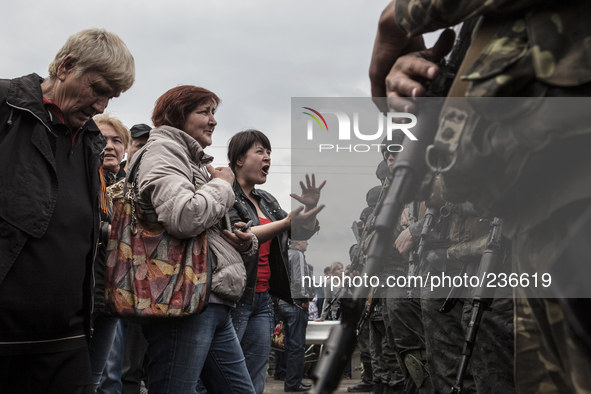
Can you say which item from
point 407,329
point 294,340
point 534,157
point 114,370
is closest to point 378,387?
point 294,340

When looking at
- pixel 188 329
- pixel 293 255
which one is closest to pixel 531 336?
pixel 188 329

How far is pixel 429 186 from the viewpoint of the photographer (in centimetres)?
133

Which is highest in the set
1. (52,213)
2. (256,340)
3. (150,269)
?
(52,213)

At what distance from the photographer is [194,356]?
2.36 metres

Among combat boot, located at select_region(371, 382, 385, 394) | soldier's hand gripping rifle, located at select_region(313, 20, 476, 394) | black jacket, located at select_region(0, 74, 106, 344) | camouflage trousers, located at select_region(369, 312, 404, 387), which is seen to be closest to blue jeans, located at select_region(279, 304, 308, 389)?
camouflage trousers, located at select_region(369, 312, 404, 387)

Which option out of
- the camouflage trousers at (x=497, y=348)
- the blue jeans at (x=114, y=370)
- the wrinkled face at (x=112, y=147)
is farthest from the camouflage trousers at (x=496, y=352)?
the wrinkled face at (x=112, y=147)

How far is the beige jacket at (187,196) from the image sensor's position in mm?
2326

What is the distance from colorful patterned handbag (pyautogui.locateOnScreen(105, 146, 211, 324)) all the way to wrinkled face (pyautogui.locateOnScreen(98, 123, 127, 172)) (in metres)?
2.12

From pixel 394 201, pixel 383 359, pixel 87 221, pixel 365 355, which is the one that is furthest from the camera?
pixel 365 355

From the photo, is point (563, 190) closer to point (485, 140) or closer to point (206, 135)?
point (485, 140)

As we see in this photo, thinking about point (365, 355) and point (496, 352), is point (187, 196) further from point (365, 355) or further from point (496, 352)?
point (365, 355)

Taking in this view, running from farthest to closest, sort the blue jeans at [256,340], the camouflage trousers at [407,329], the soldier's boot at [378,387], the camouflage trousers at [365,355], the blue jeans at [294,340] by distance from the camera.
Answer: the camouflage trousers at [365,355] < the blue jeans at [294,340] < the soldier's boot at [378,387] < the camouflage trousers at [407,329] < the blue jeans at [256,340]

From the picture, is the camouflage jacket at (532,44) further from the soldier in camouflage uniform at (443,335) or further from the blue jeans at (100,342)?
the blue jeans at (100,342)

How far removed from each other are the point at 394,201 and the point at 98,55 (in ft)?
5.67
